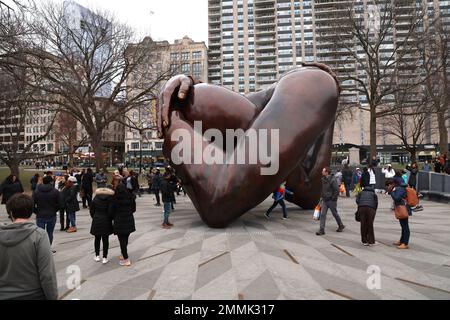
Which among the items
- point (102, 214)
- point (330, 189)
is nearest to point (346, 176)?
point (330, 189)

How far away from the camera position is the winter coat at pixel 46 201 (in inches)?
281

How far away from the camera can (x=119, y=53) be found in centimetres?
2719

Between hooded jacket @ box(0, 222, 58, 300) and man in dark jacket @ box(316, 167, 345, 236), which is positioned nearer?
hooded jacket @ box(0, 222, 58, 300)

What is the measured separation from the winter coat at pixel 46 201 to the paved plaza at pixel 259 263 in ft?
2.96

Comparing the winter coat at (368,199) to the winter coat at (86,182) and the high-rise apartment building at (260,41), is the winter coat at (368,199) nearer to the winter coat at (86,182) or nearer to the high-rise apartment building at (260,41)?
the winter coat at (86,182)

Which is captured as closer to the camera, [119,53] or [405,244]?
[405,244]

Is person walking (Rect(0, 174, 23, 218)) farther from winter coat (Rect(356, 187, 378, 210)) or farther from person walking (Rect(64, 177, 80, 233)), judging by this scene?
winter coat (Rect(356, 187, 378, 210))

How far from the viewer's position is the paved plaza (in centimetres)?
480

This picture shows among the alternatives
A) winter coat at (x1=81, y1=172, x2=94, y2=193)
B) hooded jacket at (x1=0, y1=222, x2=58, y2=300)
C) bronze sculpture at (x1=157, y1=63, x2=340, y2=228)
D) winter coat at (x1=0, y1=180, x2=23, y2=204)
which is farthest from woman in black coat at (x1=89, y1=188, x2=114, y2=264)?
winter coat at (x1=81, y1=172, x2=94, y2=193)

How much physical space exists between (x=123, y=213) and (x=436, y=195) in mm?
15215

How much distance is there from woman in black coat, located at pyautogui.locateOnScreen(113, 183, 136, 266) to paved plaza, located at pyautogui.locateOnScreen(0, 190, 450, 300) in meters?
0.35
